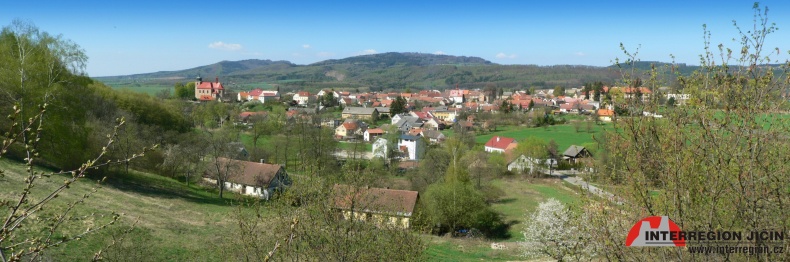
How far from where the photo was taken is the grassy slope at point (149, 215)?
1452 cm

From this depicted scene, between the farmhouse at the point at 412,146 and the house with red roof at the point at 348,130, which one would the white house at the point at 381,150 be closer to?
the farmhouse at the point at 412,146

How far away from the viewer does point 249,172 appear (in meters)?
35.1

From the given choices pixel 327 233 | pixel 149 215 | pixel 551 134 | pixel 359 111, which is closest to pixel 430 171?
pixel 149 215

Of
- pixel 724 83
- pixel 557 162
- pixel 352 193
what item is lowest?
pixel 557 162

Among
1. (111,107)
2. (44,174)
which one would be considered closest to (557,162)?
(111,107)

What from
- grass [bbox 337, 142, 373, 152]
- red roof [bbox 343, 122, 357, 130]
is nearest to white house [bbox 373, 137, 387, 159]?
grass [bbox 337, 142, 373, 152]

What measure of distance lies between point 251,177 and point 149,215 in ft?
47.6

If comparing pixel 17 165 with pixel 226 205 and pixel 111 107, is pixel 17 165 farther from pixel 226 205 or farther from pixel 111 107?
pixel 111 107

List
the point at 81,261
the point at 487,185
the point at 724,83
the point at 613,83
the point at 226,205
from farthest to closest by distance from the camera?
the point at 487,185, the point at 226,205, the point at 81,261, the point at 613,83, the point at 724,83

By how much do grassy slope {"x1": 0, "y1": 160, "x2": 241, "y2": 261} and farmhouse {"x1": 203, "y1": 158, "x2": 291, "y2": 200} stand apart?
3660 mm

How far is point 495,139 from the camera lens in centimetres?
5900

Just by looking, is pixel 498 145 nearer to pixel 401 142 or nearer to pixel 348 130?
pixel 401 142

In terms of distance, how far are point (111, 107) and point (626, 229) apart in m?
36.2

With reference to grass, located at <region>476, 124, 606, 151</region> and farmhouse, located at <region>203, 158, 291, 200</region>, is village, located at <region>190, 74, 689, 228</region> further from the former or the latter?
grass, located at <region>476, 124, 606, 151</region>
